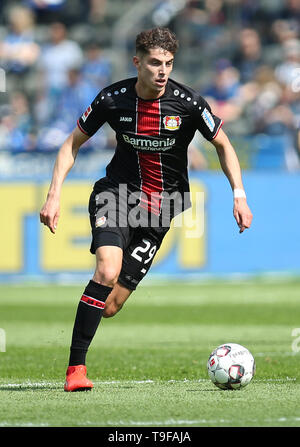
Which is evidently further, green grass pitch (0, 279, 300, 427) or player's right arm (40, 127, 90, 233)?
player's right arm (40, 127, 90, 233)

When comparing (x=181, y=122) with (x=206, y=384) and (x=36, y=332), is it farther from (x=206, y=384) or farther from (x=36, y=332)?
(x=36, y=332)

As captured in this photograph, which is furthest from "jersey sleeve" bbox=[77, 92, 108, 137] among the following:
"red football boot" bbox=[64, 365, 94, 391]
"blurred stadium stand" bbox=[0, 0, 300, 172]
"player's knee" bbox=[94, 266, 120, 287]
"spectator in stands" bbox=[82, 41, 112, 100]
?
"spectator in stands" bbox=[82, 41, 112, 100]

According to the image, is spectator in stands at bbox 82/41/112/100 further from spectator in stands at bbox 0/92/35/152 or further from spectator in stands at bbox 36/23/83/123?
spectator in stands at bbox 0/92/35/152

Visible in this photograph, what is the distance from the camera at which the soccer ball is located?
21.2 feet

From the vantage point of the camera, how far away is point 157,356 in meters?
9.23

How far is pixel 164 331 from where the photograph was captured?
444 inches

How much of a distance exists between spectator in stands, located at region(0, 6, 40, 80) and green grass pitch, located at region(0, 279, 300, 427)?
479cm

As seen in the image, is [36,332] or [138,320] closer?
[36,332]

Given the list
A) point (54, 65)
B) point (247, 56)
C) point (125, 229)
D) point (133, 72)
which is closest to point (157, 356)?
point (125, 229)

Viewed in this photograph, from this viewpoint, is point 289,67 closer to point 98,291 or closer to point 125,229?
point 125,229

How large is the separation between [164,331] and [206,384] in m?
4.28

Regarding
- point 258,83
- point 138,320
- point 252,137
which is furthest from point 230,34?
point 138,320

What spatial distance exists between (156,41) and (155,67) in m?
0.18

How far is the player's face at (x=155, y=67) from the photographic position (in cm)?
672
